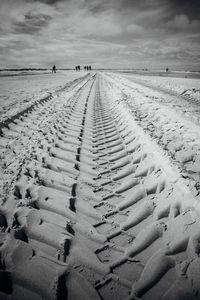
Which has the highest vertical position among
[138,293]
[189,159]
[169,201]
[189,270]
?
[189,159]

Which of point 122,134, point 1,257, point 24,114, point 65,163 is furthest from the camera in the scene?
point 24,114

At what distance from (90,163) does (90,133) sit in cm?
148

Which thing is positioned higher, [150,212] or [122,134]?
[122,134]

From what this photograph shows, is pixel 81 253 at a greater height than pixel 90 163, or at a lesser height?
lesser

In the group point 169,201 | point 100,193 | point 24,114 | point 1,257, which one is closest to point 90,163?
point 100,193

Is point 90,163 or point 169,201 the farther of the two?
point 90,163

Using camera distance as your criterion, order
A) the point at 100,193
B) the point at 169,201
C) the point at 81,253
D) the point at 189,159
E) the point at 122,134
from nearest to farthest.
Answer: the point at 81,253, the point at 169,201, the point at 100,193, the point at 189,159, the point at 122,134

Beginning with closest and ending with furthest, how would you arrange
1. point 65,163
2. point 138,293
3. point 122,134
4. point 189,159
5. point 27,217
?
point 138,293 → point 27,217 → point 189,159 → point 65,163 → point 122,134

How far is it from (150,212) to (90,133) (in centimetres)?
276

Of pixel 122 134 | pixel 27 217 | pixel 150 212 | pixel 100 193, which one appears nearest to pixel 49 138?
pixel 122 134

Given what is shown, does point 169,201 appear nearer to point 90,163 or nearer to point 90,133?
point 90,163

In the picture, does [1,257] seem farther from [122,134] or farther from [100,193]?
[122,134]

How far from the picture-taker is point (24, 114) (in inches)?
227

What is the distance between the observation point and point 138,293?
1325mm
